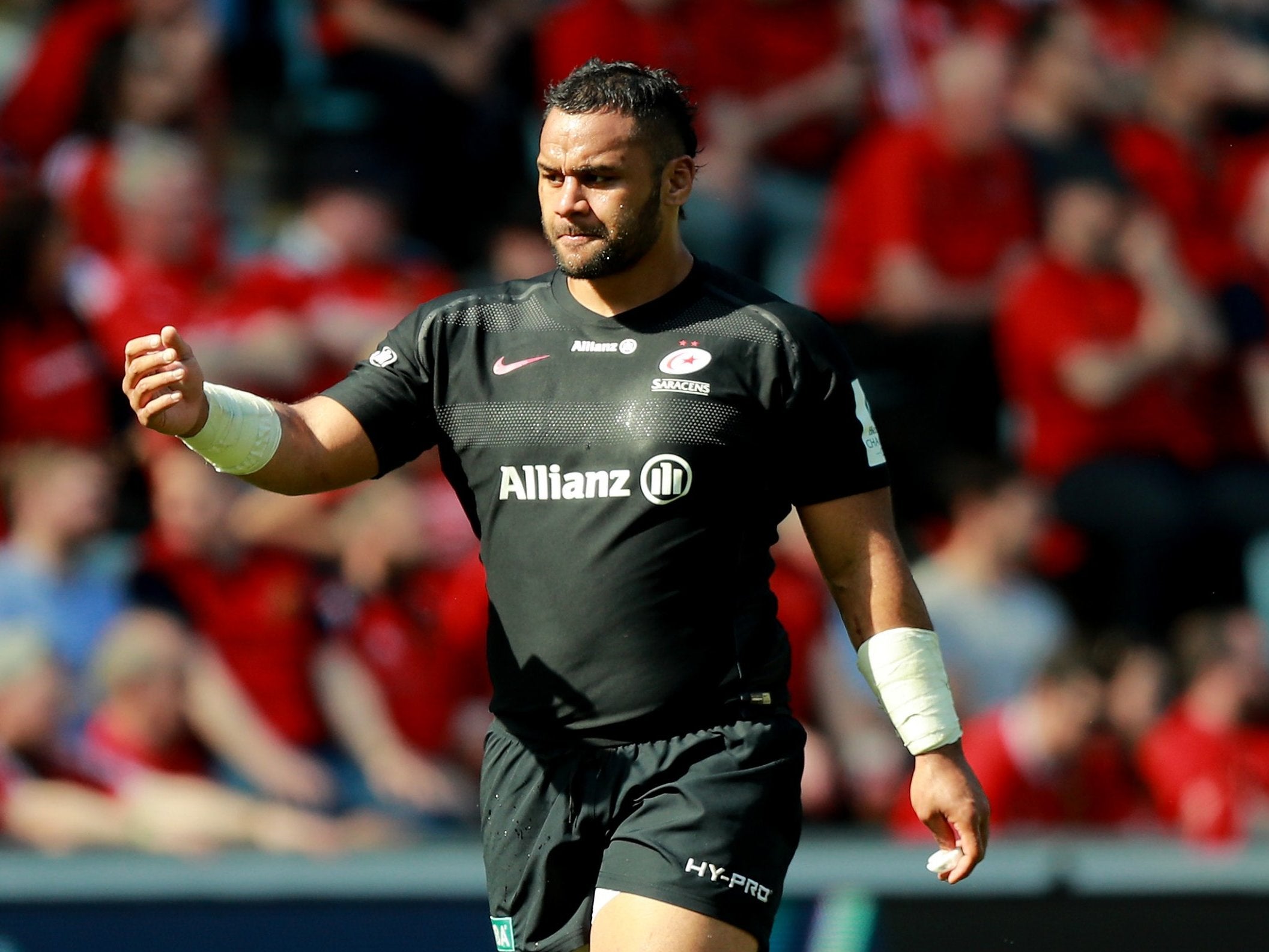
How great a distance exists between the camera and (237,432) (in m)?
3.44

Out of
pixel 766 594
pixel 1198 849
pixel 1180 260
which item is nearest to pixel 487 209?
pixel 1180 260

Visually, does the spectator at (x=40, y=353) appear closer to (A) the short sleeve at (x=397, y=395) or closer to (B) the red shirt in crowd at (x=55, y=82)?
(B) the red shirt in crowd at (x=55, y=82)

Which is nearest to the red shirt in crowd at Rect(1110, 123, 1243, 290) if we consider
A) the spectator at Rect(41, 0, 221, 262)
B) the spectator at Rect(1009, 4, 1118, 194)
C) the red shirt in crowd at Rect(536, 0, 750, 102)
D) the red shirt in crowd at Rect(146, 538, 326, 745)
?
the spectator at Rect(1009, 4, 1118, 194)

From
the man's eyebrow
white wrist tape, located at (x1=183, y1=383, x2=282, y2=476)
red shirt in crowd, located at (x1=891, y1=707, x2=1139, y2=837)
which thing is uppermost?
the man's eyebrow

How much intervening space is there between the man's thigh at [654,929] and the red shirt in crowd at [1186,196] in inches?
244

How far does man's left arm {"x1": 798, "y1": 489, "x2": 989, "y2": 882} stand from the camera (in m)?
3.48

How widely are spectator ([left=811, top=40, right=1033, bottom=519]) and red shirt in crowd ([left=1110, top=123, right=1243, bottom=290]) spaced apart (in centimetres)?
79

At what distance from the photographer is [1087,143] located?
28.3 ft

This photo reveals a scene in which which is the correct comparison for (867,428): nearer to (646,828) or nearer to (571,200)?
(571,200)

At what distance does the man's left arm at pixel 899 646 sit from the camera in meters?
3.48

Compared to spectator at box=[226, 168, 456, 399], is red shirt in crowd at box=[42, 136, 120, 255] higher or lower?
higher

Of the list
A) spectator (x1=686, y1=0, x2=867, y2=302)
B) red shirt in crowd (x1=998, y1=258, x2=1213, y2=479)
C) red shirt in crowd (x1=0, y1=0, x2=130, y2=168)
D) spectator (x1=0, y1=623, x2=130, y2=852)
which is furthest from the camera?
spectator (x1=686, y1=0, x2=867, y2=302)

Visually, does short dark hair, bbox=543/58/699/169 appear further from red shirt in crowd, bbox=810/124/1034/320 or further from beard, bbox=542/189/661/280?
red shirt in crowd, bbox=810/124/1034/320

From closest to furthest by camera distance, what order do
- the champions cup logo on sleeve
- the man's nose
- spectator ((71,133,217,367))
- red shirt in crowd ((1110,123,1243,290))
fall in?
1. the man's nose
2. the champions cup logo on sleeve
3. spectator ((71,133,217,367))
4. red shirt in crowd ((1110,123,1243,290))
